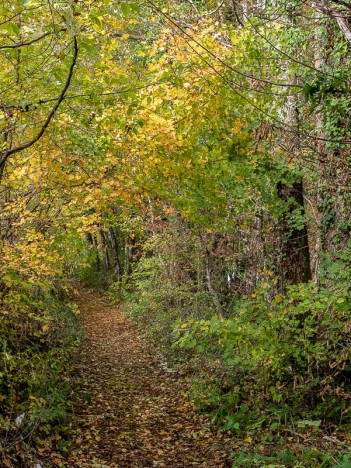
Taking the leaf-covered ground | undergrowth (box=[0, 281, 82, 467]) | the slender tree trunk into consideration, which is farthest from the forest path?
the slender tree trunk

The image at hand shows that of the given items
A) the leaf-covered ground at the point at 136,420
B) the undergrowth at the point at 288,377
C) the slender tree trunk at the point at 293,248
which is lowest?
the leaf-covered ground at the point at 136,420

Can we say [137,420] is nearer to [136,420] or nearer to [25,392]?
[136,420]

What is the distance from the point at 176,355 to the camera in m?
11.1

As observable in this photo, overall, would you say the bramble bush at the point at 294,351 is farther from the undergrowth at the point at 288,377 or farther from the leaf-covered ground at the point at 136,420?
the leaf-covered ground at the point at 136,420

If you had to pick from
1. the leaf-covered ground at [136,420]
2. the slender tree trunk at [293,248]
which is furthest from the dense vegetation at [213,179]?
the leaf-covered ground at [136,420]

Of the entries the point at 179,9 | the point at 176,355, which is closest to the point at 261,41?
the point at 179,9

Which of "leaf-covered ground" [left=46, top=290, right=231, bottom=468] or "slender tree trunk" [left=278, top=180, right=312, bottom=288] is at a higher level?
"slender tree trunk" [left=278, top=180, right=312, bottom=288]

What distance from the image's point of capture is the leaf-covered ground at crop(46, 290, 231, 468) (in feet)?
19.6

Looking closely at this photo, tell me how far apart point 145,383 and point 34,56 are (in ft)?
22.5

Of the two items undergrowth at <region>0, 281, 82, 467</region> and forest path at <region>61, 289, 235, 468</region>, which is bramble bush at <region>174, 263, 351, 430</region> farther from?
undergrowth at <region>0, 281, 82, 467</region>

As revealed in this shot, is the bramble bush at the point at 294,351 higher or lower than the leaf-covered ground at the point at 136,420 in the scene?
higher

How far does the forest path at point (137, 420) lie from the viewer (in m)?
6.00

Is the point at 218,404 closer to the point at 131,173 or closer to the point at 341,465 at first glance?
the point at 341,465

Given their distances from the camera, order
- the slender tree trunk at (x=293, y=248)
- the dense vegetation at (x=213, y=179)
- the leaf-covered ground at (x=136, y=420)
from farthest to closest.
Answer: the slender tree trunk at (x=293, y=248) < the leaf-covered ground at (x=136, y=420) < the dense vegetation at (x=213, y=179)
